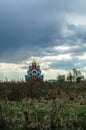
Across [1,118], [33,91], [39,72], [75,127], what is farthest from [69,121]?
[39,72]

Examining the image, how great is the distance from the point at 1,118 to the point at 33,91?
28.6 ft

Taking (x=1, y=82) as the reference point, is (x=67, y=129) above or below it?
below

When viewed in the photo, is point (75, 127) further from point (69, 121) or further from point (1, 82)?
point (1, 82)

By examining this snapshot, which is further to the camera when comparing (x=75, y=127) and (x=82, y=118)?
(x=82, y=118)

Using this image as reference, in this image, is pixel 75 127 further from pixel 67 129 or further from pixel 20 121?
pixel 20 121

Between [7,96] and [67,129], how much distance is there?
761 cm

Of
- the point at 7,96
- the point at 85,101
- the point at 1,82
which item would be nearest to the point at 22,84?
the point at 1,82

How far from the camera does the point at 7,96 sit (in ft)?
53.6

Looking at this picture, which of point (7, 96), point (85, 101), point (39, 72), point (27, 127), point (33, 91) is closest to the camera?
point (27, 127)

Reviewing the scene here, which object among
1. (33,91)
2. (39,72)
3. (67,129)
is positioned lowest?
(67,129)

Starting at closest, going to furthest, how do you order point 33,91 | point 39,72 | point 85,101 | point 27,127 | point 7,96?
point 27,127
point 85,101
point 7,96
point 33,91
point 39,72

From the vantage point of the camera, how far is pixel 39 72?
34.9 meters

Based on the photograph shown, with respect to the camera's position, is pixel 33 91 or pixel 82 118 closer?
pixel 82 118

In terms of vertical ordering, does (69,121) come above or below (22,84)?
below
